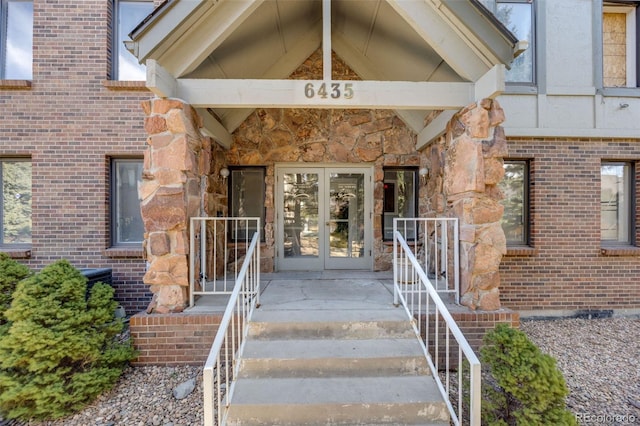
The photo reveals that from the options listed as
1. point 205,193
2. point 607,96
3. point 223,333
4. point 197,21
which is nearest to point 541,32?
point 607,96

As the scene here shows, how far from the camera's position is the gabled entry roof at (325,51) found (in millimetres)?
3279

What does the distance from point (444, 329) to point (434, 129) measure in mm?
2885

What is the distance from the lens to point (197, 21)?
334 centimetres

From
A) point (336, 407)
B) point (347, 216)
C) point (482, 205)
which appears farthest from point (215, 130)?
point (336, 407)

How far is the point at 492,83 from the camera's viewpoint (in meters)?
3.38

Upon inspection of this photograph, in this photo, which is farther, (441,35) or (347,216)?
(347,216)

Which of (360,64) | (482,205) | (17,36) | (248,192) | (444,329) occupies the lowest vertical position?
(444,329)

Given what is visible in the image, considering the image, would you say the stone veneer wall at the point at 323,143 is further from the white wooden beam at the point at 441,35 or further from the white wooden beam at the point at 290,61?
the white wooden beam at the point at 441,35

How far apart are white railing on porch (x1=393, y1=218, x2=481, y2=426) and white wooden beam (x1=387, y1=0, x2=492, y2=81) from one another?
1797 millimetres

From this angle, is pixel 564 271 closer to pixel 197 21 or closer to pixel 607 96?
pixel 607 96

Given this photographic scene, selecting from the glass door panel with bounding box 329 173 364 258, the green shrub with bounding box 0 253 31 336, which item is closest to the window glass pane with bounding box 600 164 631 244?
the glass door panel with bounding box 329 173 364 258

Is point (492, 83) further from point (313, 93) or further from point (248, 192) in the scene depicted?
point (248, 192)

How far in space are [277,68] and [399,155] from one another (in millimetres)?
2731

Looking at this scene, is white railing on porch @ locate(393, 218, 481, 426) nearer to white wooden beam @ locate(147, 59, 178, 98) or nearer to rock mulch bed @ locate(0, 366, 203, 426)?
rock mulch bed @ locate(0, 366, 203, 426)
